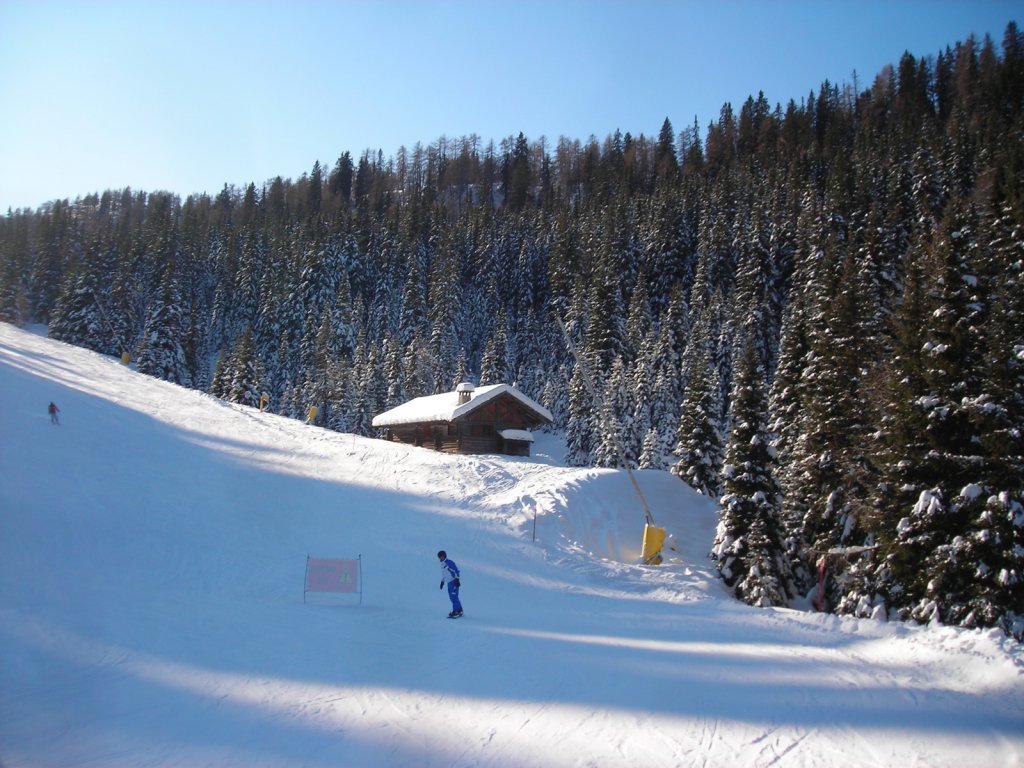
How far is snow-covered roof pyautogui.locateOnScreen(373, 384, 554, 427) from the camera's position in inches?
1452

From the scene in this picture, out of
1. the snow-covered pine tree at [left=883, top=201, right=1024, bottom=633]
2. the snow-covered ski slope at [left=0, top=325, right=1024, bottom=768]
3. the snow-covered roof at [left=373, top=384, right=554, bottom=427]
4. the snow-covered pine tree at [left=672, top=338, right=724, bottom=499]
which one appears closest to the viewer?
the snow-covered ski slope at [left=0, top=325, right=1024, bottom=768]

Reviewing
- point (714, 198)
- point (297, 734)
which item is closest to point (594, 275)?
point (714, 198)

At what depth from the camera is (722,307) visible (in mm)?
63938

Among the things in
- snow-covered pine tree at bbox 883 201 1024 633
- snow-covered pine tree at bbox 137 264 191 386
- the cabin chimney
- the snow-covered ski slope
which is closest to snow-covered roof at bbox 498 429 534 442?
the cabin chimney

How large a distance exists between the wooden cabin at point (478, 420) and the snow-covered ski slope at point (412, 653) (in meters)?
13.5

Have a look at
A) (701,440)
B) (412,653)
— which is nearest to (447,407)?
(701,440)

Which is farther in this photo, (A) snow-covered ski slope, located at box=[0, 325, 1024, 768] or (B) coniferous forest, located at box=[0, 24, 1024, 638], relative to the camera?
(B) coniferous forest, located at box=[0, 24, 1024, 638]

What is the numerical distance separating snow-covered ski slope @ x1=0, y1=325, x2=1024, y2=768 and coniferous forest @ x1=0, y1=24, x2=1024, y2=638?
5.51 m

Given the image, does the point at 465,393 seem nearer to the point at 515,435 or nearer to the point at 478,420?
the point at 478,420

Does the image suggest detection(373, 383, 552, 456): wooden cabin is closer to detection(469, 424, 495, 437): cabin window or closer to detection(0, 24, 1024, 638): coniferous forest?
detection(469, 424, 495, 437): cabin window

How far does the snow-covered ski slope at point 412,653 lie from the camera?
7.19 metres

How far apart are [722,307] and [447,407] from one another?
3735cm

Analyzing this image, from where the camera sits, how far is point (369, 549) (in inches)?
763

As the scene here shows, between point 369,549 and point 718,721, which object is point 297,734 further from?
point 369,549
